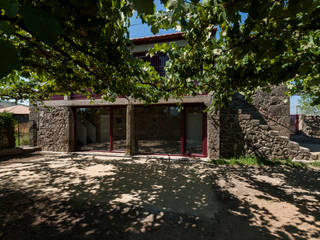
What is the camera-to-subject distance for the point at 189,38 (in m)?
2.16

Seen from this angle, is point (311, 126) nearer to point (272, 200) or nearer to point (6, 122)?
point (272, 200)

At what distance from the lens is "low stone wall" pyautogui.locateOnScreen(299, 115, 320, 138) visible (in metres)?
10.8

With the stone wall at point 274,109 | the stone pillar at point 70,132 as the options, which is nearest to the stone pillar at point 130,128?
the stone pillar at point 70,132

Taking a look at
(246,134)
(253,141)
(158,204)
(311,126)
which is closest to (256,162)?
(253,141)

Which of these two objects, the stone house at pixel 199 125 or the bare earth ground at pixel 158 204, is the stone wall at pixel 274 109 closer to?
the stone house at pixel 199 125

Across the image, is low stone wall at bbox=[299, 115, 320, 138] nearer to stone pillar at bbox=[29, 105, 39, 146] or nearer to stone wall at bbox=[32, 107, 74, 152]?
stone wall at bbox=[32, 107, 74, 152]

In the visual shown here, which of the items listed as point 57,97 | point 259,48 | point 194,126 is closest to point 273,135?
point 194,126

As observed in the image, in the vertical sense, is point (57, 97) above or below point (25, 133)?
above

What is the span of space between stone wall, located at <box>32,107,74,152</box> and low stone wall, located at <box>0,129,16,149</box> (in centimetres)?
103

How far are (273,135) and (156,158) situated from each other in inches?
201

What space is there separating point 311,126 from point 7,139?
1968 cm

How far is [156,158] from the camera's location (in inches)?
256

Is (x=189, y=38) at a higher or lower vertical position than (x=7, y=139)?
higher

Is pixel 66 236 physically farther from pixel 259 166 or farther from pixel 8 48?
pixel 259 166
